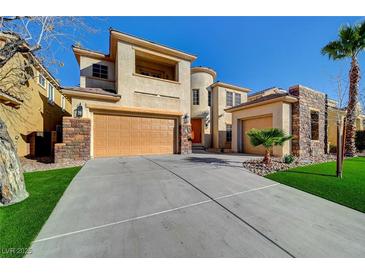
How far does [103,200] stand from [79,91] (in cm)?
764

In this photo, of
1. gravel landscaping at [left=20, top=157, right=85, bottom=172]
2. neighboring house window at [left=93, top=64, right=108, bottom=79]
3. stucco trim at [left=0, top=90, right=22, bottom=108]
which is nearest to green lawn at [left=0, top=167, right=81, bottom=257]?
gravel landscaping at [left=20, top=157, right=85, bottom=172]

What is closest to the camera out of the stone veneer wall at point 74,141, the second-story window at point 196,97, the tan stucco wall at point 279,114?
the stone veneer wall at point 74,141

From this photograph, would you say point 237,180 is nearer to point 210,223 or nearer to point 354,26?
point 210,223

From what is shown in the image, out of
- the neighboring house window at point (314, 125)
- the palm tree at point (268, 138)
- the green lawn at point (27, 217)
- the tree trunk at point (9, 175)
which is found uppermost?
the neighboring house window at point (314, 125)

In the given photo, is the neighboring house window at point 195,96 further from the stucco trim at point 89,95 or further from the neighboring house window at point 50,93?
the neighboring house window at point 50,93

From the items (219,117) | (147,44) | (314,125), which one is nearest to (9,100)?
(147,44)

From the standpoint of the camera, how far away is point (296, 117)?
396 inches

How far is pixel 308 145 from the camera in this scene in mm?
10562

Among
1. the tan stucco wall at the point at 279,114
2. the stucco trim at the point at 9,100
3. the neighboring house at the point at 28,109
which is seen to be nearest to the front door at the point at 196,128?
the tan stucco wall at the point at 279,114

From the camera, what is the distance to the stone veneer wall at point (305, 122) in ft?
33.0

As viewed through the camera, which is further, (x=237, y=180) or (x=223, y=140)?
(x=223, y=140)

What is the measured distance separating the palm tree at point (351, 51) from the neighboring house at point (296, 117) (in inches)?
38.7

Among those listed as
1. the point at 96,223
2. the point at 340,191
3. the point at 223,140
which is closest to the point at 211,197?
the point at 96,223

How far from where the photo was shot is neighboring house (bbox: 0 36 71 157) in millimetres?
8273
